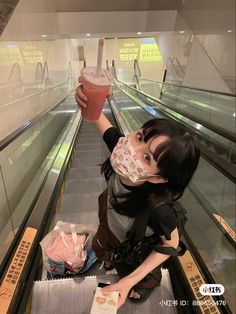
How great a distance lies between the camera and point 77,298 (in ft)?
6.46

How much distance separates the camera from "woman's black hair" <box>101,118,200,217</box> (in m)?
1.31

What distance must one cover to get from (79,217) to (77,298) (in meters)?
1.11

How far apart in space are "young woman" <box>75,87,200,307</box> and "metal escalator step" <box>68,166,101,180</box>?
265cm

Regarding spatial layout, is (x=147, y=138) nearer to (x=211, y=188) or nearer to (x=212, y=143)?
(x=211, y=188)

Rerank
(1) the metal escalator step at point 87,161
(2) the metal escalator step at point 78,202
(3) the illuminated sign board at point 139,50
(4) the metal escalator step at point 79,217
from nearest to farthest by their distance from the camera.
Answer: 1. (4) the metal escalator step at point 79,217
2. (2) the metal escalator step at point 78,202
3. (1) the metal escalator step at point 87,161
4. (3) the illuminated sign board at point 139,50

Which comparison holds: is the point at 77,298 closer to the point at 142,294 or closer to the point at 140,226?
the point at 142,294

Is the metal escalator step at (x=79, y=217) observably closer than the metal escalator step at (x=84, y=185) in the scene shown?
Yes

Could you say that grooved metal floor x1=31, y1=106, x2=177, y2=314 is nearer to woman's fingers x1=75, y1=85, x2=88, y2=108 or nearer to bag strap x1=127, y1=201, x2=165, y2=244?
bag strap x1=127, y1=201, x2=165, y2=244

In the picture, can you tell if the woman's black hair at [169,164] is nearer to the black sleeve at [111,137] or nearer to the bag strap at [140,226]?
the bag strap at [140,226]

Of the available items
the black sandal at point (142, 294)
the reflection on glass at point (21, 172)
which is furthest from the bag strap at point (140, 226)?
the reflection on glass at point (21, 172)

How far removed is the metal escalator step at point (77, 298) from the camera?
1.90 m

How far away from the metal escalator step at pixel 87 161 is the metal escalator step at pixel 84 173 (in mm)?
230

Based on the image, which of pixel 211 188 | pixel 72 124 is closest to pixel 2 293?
pixel 211 188

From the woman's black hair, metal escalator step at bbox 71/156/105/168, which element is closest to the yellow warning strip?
the woman's black hair
